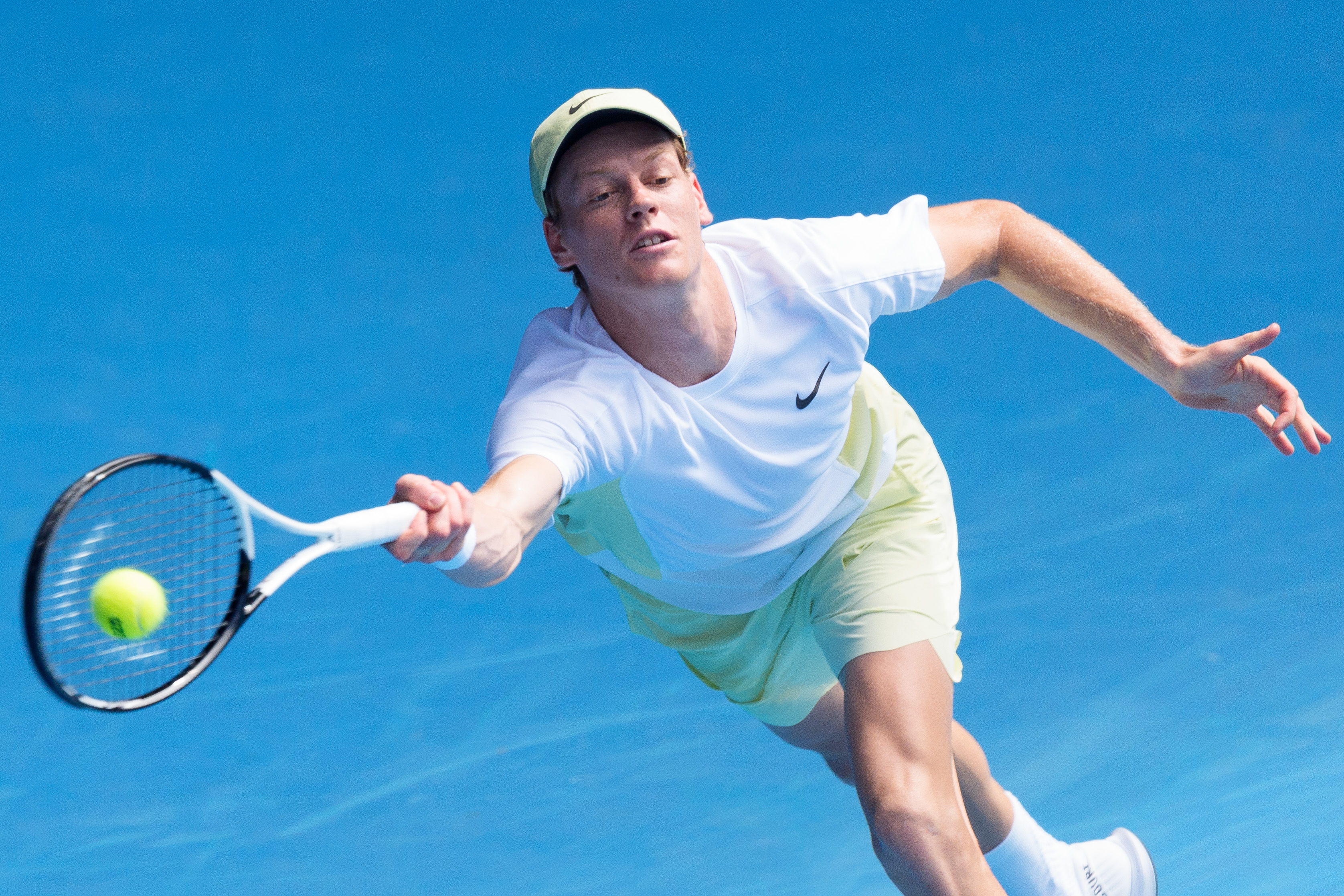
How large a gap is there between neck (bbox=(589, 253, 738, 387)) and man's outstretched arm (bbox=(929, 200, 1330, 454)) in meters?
0.56

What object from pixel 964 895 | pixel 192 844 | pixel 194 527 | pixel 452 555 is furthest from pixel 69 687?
pixel 192 844

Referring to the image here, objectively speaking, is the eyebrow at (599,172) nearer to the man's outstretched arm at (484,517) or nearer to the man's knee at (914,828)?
the man's outstretched arm at (484,517)

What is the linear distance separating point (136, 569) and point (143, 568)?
1 cm

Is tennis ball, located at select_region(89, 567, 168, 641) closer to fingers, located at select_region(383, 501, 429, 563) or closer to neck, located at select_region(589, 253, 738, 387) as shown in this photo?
fingers, located at select_region(383, 501, 429, 563)

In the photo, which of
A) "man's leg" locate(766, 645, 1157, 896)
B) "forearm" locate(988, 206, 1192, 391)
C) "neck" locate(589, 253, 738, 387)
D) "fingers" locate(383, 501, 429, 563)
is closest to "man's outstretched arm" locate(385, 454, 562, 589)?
"fingers" locate(383, 501, 429, 563)

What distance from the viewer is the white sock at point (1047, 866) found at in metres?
3.23

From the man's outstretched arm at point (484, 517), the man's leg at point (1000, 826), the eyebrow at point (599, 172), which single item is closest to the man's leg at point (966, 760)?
the man's leg at point (1000, 826)

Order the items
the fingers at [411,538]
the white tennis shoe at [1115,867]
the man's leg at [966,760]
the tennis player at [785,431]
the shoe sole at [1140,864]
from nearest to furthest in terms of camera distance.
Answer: the fingers at [411,538] → the tennis player at [785,431] → the man's leg at [966,760] → the white tennis shoe at [1115,867] → the shoe sole at [1140,864]

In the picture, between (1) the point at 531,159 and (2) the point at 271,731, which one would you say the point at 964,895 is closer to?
(1) the point at 531,159

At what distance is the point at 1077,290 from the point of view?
301 centimetres

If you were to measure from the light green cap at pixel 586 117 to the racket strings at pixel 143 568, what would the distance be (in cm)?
98

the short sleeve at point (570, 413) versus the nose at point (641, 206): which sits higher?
the nose at point (641, 206)

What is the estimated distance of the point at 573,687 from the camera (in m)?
4.88

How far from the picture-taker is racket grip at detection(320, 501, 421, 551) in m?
A: 1.87
